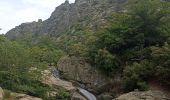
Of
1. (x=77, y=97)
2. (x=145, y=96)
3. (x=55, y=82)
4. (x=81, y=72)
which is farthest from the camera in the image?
(x=81, y=72)

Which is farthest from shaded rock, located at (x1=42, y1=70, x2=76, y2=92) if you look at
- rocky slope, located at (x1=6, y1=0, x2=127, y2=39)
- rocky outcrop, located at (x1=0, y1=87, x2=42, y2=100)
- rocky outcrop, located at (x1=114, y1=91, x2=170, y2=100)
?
rocky slope, located at (x1=6, y1=0, x2=127, y2=39)

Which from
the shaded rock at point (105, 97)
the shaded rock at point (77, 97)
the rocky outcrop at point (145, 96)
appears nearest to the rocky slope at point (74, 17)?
the shaded rock at point (77, 97)

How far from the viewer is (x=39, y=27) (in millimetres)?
86812

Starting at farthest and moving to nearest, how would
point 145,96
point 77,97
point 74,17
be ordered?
point 74,17 < point 77,97 < point 145,96

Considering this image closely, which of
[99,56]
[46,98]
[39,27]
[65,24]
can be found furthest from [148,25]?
[39,27]

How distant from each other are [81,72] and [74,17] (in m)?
38.5

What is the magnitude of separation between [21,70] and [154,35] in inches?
478

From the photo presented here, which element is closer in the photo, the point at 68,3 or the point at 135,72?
the point at 135,72

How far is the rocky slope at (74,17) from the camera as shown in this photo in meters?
63.2

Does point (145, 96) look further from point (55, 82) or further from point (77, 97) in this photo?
point (55, 82)

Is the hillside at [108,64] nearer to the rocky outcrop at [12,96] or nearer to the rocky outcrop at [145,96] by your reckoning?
the rocky outcrop at [145,96]

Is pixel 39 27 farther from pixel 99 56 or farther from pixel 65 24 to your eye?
pixel 99 56

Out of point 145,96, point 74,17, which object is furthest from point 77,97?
point 74,17

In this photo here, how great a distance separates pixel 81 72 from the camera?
113 ft
